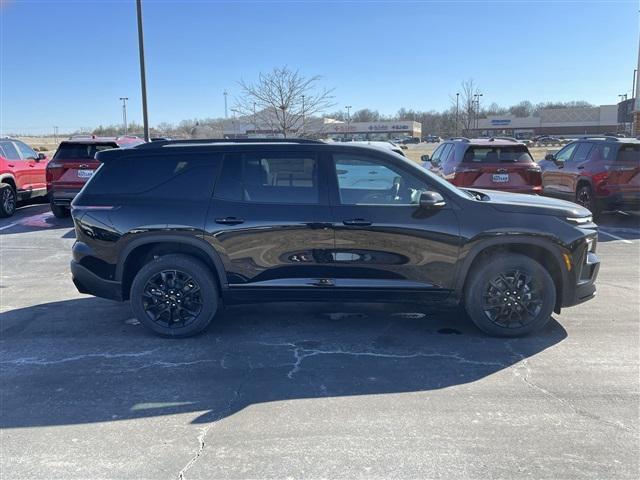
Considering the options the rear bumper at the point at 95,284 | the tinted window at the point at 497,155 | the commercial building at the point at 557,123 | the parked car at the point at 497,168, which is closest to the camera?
the rear bumper at the point at 95,284

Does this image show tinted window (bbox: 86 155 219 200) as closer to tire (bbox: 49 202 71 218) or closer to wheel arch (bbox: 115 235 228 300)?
wheel arch (bbox: 115 235 228 300)

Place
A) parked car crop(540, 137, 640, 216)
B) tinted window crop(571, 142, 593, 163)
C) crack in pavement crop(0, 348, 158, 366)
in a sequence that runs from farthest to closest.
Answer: tinted window crop(571, 142, 593, 163) → parked car crop(540, 137, 640, 216) → crack in pavement crop(0, 348, 158, 366)

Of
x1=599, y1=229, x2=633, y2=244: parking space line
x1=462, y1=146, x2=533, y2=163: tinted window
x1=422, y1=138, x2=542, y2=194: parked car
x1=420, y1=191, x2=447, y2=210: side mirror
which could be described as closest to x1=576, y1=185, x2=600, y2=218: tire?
x1=599, y1=229, x2=633, y2=244: parking space line

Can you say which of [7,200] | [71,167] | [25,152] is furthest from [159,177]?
[25,152]

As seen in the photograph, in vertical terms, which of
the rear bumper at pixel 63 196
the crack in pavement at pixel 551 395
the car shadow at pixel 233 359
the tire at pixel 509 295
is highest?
the rear bumper at pixel 63 196

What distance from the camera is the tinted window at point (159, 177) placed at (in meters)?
5.16

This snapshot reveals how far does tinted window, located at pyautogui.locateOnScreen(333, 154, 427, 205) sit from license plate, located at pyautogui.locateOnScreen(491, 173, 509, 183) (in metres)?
6.19

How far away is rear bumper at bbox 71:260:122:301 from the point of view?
524 cm

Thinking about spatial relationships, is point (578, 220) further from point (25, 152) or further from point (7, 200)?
point (25, 152)

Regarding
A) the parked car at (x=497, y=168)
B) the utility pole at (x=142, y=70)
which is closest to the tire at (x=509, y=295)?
the parked car at (x=497, y=168)

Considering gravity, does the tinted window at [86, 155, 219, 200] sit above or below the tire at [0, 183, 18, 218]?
above

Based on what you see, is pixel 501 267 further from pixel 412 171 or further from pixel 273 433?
pixel 273 433

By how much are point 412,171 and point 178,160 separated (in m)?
2.19

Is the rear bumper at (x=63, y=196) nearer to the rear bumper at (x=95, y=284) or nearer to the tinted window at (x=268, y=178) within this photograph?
the rear bumper at (x=95, y=284)
